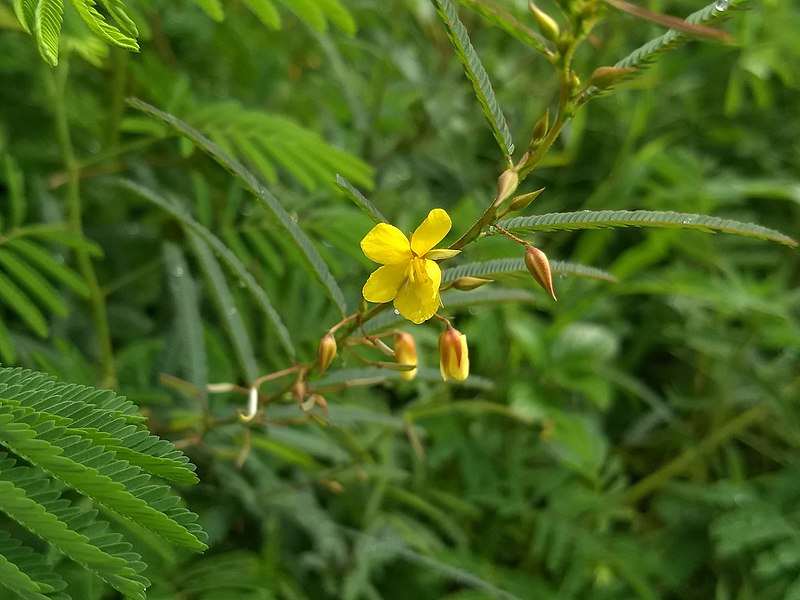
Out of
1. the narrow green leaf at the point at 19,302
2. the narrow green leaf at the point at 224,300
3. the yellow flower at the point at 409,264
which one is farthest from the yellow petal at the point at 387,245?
the narrow green leaf at the point at 19,302

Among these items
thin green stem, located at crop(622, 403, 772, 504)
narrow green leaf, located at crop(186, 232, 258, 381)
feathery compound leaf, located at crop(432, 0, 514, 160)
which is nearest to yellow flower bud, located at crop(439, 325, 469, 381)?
feathery compound leaf, located at crop(432, 0, 514, 160)

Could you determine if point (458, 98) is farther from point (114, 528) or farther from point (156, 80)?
point (114, 528)

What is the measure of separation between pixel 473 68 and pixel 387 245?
0.12 meters

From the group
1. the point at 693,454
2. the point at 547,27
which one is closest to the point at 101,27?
the point at 547,27

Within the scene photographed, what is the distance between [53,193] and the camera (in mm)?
993

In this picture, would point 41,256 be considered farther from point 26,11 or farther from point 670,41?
point 670,41

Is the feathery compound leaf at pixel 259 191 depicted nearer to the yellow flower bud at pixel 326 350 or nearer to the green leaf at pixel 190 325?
the yellow flower bud at pixel 326 350

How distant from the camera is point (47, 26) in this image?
439mm

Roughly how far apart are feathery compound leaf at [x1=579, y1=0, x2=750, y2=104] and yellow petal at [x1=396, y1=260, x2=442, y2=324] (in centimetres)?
13

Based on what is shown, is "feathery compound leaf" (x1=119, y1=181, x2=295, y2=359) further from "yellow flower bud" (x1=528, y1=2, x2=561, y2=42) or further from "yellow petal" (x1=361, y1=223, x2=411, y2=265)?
"yellow flower bud" (x1=528, y1=2, x2=561, y2=42)

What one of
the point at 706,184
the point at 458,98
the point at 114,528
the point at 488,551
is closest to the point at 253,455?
the point at 114,528

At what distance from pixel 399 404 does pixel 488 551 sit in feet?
0.95

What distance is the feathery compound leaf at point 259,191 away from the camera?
526 mm

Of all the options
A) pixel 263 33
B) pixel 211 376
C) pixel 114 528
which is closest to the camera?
pixel 114 528
